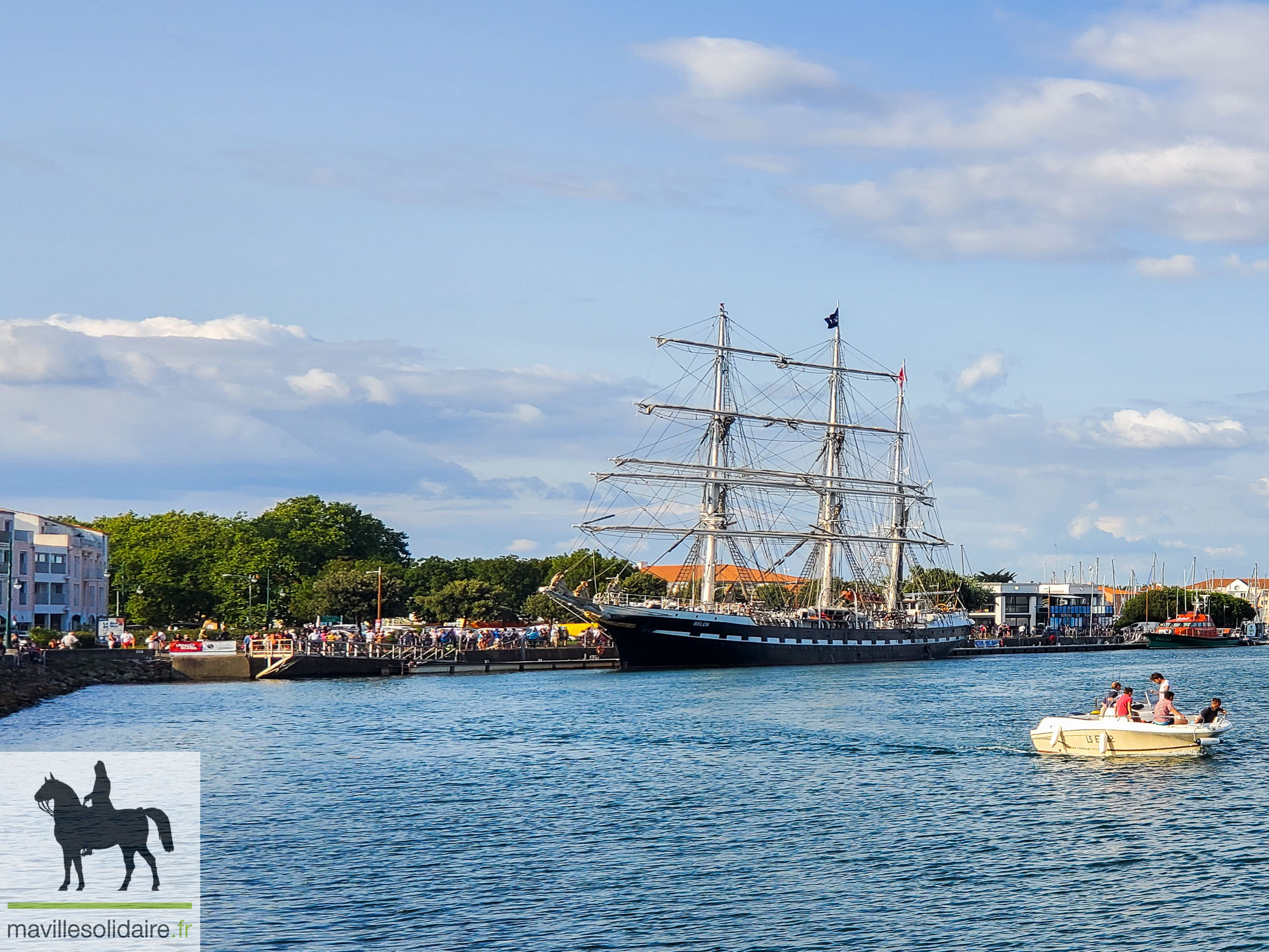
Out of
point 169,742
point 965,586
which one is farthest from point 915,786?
point 965,586

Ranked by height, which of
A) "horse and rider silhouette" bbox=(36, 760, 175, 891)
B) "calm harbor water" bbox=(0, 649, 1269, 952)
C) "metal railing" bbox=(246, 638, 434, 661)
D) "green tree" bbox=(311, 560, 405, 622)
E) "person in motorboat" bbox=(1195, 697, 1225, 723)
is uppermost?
"green tree" bbox=(311, 560, 405, 622)

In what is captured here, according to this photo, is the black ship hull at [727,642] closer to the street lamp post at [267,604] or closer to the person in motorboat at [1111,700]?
the street lamp post at [267,604]

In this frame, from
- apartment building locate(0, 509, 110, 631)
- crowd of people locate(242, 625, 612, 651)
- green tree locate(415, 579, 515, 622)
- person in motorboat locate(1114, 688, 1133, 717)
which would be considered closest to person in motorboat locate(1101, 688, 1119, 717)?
person in motorboat locate(1114, 688, 1133, 717)

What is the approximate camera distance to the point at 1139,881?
26375mm

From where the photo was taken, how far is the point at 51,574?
117 m

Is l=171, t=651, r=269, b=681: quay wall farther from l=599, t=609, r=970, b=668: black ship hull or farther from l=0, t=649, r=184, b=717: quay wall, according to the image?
l=599, t=609, r=970, b=668: black ship hull

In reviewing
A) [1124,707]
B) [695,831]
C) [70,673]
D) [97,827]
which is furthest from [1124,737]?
[70,673]

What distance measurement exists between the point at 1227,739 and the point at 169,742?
3543 centimetres

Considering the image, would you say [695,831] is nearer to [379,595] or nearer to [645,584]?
[379,595]

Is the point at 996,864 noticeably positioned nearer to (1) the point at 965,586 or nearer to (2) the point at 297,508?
(2) the point at 297,508

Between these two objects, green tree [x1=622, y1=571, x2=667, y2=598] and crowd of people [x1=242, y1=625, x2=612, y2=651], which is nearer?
crowd of people [x1=242, y1=625, x2=612, y2=651]

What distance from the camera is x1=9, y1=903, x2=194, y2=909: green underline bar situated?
2375 centimetres

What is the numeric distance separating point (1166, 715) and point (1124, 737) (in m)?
1.50

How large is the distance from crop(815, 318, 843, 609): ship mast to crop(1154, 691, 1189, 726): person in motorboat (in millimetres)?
82925
